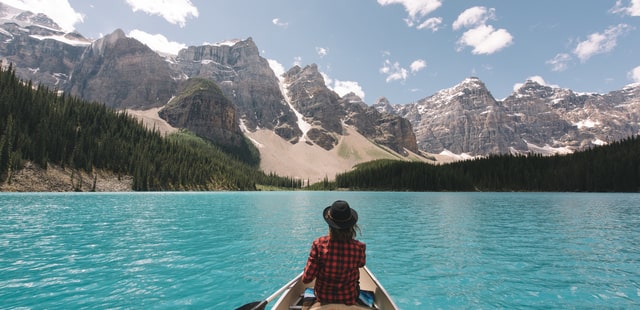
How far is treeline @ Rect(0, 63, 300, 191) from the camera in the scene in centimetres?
9312

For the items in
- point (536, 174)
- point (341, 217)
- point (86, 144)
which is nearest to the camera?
point (341, 217)

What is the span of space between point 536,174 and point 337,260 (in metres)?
193

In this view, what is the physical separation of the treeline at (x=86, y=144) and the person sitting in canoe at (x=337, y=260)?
105227 millimetres

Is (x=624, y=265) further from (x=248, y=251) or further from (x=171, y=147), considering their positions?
(x=171, y=147)

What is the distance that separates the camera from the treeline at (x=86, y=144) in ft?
306

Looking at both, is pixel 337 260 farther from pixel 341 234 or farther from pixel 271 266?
pixel 271 266

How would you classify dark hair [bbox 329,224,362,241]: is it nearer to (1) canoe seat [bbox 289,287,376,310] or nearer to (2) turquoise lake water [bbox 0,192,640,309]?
(1) canoe seat [bbox 289,287,376,310]

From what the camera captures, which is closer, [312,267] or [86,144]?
[312,267]

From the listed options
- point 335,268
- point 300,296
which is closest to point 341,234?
point 335,268

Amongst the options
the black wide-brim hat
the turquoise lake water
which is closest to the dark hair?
the black wide-brim hat

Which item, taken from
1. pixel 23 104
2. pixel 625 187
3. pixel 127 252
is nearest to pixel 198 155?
pixel 23 104

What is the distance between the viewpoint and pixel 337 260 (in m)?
6.91

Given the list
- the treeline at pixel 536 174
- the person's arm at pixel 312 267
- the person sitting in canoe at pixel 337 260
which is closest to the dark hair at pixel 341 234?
the person sitting in canoe at pixel 337 260

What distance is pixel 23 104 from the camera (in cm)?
10944
